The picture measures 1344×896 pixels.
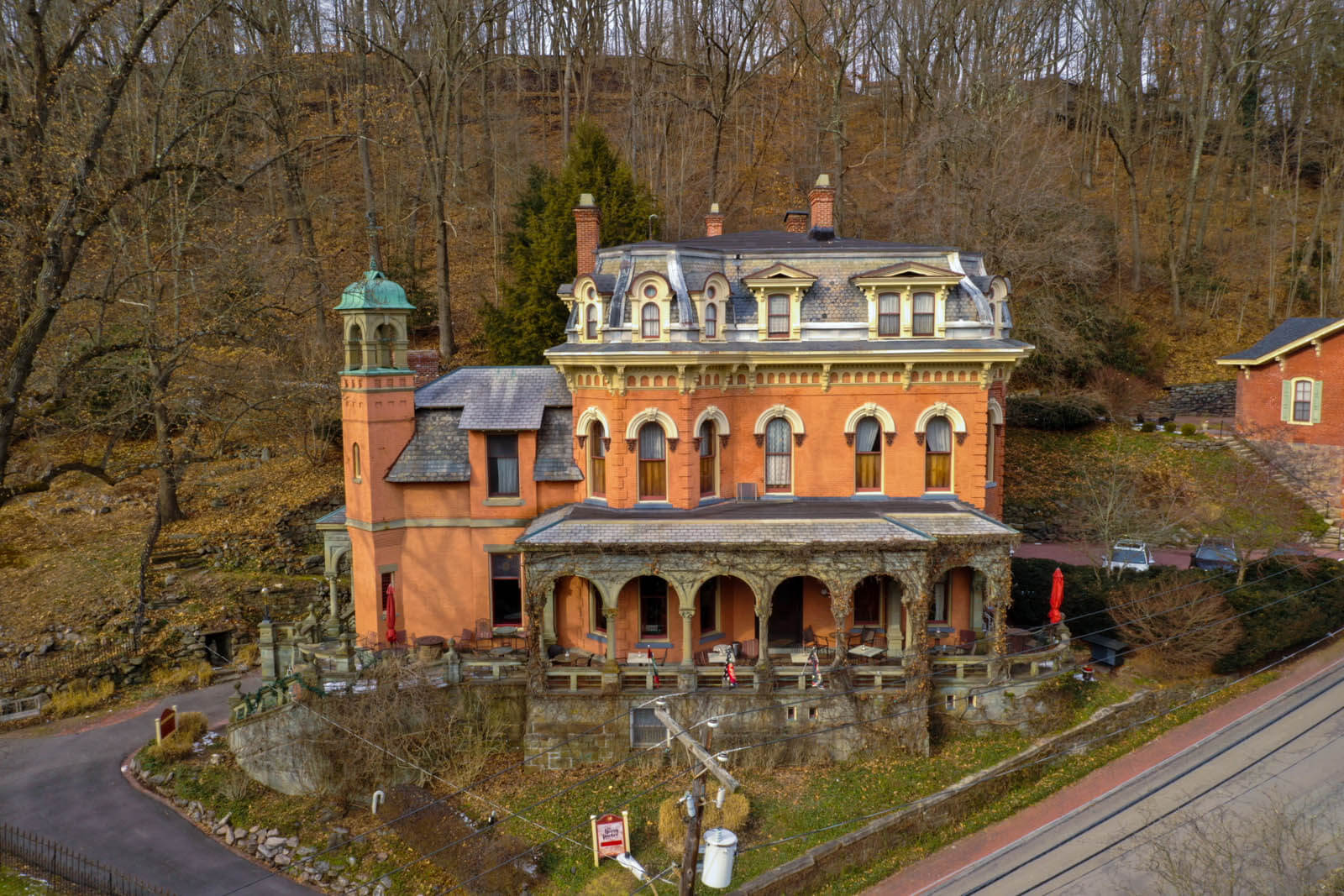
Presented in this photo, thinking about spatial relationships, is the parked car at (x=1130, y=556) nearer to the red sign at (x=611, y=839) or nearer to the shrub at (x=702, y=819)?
the shrub at (x=702, y=819)

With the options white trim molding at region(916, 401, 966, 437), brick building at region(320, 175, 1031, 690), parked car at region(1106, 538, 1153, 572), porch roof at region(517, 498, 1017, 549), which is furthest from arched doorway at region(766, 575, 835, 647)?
parked car at region(1106, 538, 1153, 572)

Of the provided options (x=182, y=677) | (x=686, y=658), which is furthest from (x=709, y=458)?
(x=182, y=677)

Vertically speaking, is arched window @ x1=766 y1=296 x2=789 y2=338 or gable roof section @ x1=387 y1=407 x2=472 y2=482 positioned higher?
arched window @ x1=766 y1=296 x2=789 y2=338

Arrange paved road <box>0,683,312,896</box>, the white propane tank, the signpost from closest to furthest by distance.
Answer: the white propane tank → paved road <box>0,683,312,896</box> → the signpost

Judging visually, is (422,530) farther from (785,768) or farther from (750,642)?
(785,768)

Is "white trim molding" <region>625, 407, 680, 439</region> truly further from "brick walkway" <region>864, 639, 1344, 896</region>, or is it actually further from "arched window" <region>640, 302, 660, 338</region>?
"brick walkway" <region>864, 639, 1344, 896</region>

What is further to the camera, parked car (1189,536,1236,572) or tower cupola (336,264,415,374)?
parked car (1189,536,1236,572)
